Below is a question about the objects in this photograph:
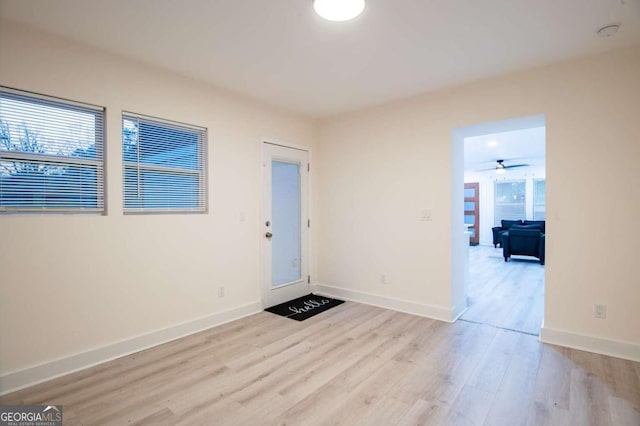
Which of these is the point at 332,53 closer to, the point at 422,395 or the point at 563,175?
the point at 563,175

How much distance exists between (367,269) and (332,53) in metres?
2.78

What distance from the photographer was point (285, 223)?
4.45 meters

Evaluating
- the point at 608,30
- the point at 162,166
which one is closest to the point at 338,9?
the point at 608,30

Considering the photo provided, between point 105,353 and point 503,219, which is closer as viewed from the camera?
point 105,353

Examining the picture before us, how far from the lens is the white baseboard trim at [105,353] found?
2289mm

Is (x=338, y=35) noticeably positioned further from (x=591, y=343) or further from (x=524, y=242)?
(x=524, y=242)

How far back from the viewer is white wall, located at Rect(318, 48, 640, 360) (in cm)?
274

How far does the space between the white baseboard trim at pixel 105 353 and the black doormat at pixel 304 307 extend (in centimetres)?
57

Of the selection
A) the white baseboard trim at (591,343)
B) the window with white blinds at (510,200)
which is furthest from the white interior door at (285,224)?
the window with white blinds at (510,200)

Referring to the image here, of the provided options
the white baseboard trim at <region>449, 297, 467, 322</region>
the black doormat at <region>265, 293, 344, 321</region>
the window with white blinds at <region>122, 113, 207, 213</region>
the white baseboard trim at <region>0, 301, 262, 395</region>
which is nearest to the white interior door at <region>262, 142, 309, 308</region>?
the black doormat at <region>265, 293, 344, 321</region>

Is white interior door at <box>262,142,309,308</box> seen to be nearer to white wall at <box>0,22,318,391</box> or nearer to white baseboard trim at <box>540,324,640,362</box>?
white wall at <box>0,22,318,391</box>

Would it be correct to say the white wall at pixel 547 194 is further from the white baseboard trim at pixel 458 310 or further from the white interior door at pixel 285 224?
the white interior door at pixel 285 224

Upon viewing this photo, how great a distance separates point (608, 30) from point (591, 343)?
262 cm

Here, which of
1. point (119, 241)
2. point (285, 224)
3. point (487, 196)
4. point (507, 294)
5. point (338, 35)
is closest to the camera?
point (338, 35)
